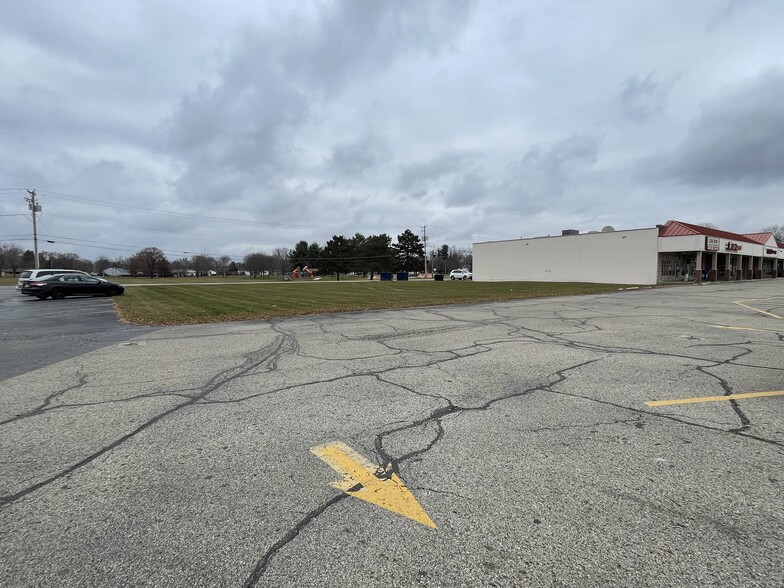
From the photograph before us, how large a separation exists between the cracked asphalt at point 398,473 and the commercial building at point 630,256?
45278 millimetres

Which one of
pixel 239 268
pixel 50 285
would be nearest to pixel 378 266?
pixel 50 285

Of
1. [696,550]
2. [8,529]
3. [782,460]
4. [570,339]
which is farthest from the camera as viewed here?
[570,339]

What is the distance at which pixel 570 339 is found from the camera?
8961 millimetres

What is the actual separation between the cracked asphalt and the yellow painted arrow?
71 mm

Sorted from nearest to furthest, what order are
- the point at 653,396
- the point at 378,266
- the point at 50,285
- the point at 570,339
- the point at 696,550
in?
the point at 696,550
the point at 653,396
the point at 570,339
the point at 50,285
the point at 378,266

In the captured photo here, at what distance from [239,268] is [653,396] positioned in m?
169

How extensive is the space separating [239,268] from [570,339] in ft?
543

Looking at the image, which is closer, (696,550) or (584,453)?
(696,550)

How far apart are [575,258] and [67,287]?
51.6m

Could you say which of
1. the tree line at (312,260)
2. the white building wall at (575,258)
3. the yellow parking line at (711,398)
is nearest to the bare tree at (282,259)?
the tree line at (312,260)

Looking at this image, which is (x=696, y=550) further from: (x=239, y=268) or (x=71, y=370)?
(x=239, y=268)

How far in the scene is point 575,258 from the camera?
2039 inches

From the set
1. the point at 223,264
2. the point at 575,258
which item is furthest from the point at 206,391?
the point at 223,264

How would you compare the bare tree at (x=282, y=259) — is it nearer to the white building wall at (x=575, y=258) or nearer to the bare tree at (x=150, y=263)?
the bare tree at (x=150, y=263)
